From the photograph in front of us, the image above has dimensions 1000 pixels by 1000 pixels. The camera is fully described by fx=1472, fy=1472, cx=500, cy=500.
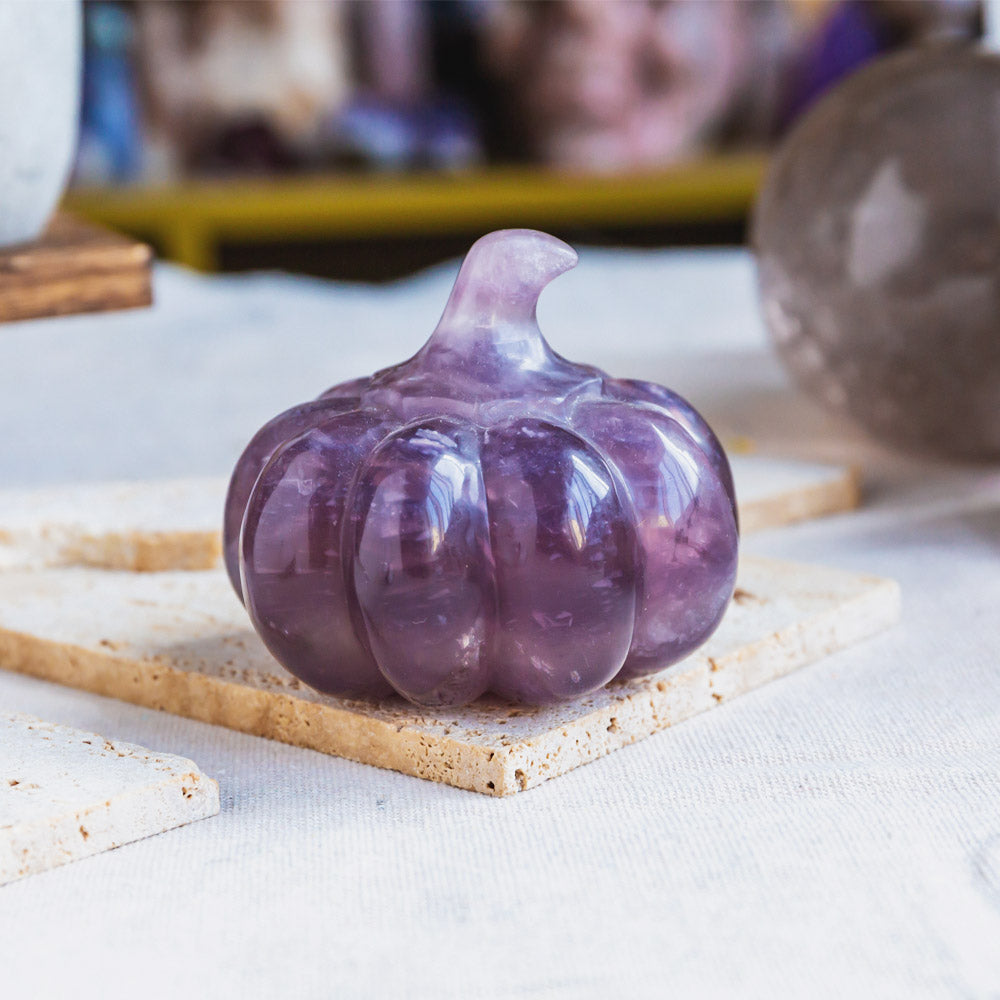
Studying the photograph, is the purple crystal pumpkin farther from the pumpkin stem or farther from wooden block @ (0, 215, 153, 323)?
wooden block @ (0, 215, 153, 323)

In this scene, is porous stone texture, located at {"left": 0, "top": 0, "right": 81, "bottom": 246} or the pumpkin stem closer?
the pumpkin stem

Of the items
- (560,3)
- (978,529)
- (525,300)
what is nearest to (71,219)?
(525,300)

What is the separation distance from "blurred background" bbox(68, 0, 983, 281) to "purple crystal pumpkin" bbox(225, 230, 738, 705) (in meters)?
1.25

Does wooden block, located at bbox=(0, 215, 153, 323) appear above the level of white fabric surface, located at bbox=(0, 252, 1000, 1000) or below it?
above

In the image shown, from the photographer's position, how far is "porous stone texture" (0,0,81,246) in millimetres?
510

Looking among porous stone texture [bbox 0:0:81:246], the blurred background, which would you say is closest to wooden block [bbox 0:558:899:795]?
porous stone texture [bbox 0:0:81:246]

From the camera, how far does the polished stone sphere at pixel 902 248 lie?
62 centimetres

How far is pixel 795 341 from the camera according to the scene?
0.69 meters

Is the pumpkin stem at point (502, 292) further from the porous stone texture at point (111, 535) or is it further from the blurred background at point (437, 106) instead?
the blurred background at point (437, 106)

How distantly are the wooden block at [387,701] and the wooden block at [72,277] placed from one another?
0.10 meters

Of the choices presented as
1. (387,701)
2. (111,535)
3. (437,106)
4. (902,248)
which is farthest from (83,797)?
(437,106)

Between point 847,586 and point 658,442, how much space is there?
13cm

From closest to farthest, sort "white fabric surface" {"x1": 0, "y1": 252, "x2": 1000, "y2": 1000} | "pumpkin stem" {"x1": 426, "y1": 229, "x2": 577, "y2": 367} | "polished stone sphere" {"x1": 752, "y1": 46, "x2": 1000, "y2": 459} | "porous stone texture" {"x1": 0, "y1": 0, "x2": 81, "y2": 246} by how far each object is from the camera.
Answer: "white fabric surface" {"x1": 0, "y1": 252, "x2": 1000, "y2": 1000}, "pumpkin stem" {"x1": 426, "y1": 229, "x2": 577, "y2": 367}, "porous stone texture" {"x1": 0, "y1": 0, "x2": 81, "y2": 246}, "polished stone sphere" {"x1": 752, "y1": 46, "x2": 1000, "y2": 459}

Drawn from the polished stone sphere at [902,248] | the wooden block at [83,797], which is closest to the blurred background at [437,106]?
the polished stone sphere at [902,248]
